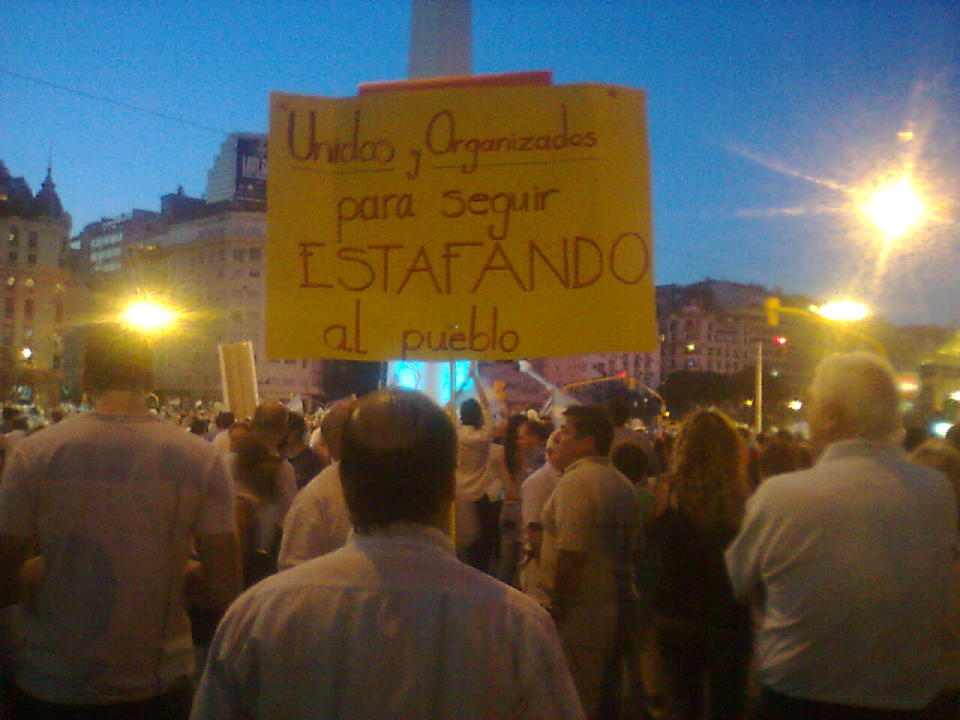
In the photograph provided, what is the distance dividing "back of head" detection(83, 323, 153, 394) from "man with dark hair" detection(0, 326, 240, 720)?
106 millimetres

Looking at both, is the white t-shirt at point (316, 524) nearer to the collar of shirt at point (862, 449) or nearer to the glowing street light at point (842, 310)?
the collar of shirt at point (862, 449)

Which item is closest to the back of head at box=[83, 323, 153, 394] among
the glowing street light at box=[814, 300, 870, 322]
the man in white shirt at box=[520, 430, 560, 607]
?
the man in white shirt at box=[520, 430, 560, 607]

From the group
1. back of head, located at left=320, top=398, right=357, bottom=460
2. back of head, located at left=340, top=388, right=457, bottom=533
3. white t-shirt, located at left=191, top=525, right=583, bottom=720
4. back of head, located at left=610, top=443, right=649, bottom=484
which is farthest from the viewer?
back of head, located at left=610, top=443, right=649, bottom=484

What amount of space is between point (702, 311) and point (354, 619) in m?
89.0

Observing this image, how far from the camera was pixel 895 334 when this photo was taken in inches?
723

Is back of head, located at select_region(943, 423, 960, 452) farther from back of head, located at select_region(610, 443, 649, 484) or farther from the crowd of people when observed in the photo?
back of head, located at select_region(610, 443, 649, 484)

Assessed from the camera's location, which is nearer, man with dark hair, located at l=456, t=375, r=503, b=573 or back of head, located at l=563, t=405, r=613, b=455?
back of head, located at l=563, t=405, r=613, b=455

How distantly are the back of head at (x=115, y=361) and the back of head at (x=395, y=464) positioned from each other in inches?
55.6

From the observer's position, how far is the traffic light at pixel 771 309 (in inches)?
592

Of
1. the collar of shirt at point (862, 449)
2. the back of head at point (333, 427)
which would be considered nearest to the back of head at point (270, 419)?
the back of head at point (333, 427)

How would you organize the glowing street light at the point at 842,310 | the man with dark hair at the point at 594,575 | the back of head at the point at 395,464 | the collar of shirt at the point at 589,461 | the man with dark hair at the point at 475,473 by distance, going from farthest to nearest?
the glowing street light at the point at 842,310 < the man with dark hair at the point at 475,473 < the collar of shirt at the point at 589,461 < the man with dark hair at the point at 594,575 < the back of head at the point at 395,464

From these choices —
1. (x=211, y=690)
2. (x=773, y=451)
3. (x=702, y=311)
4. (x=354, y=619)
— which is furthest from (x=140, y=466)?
(x=702, y=311)

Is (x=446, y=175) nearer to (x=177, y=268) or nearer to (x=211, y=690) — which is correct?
(x=211, y=690)

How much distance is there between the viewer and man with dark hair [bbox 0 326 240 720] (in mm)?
2588
